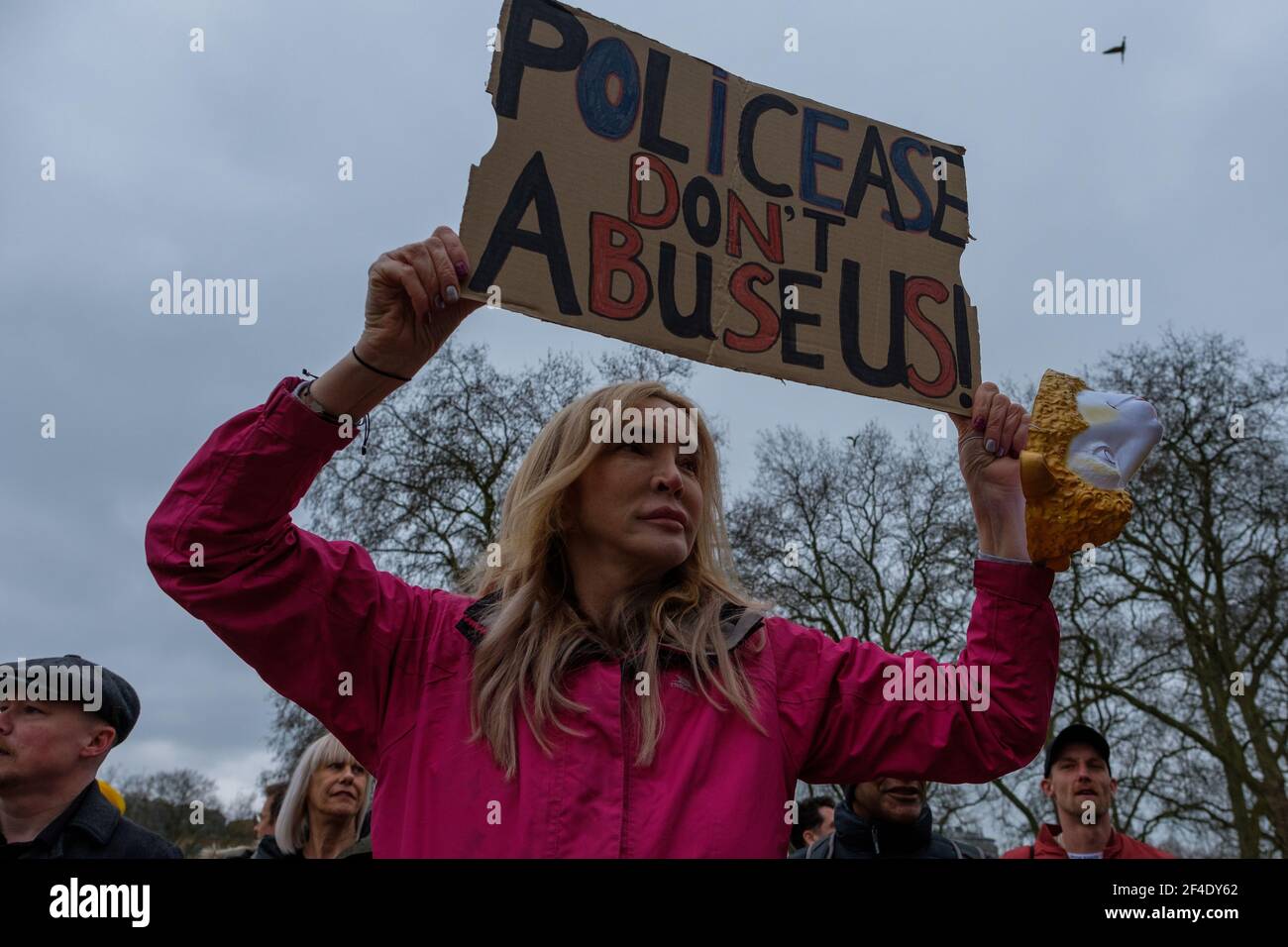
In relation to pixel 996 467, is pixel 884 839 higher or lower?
lower

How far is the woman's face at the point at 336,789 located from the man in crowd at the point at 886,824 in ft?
6.08

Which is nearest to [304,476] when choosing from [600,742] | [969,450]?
[600,742]

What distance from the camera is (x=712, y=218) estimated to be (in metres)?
2.96

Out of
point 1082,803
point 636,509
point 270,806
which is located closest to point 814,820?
point 1082,803

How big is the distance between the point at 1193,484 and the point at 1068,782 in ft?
55.2

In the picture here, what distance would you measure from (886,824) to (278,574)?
3603mm

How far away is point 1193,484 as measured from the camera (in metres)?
20.0

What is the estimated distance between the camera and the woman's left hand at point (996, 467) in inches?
98.4

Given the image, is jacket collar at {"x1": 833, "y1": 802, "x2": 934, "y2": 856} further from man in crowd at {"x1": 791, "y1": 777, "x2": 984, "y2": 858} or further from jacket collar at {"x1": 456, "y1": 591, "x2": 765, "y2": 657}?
jacket collar at {"x1": 456, "y1": 591, "x2": 765, "y2": 657}

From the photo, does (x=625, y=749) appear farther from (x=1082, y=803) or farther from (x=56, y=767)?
(x=1082, y=803)

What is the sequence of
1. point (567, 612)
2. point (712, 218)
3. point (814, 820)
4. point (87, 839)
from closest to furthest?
point (567, 612) → point (712, 218) → point (87, 839) → point (814, 820)

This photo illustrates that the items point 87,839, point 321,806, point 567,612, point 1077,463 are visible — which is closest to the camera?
point 567,612

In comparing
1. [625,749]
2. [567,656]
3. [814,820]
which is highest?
[567,656]
